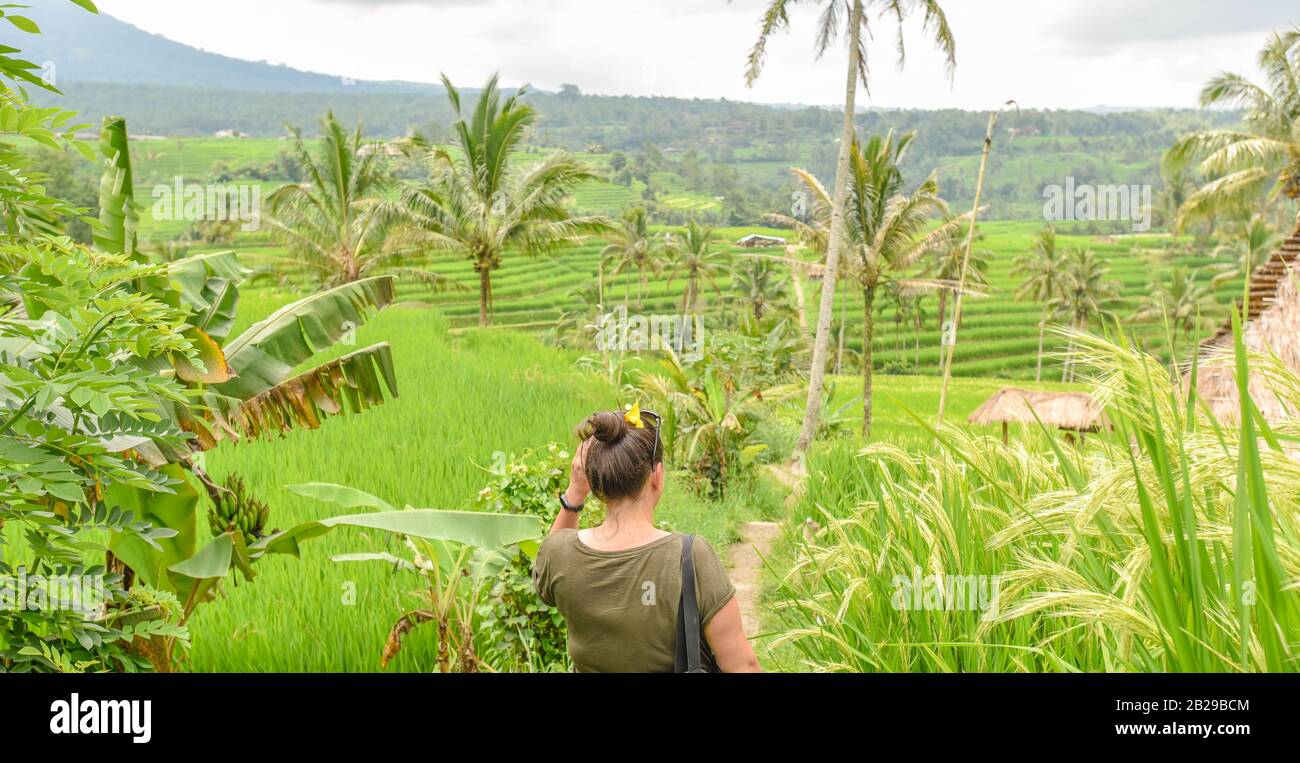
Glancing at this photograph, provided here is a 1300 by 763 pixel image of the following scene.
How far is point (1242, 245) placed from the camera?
5441 centimetres

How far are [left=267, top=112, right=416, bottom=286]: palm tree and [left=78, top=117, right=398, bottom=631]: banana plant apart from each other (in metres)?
19.3

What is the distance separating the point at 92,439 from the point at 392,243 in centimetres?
2239

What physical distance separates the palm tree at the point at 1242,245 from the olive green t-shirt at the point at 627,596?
42.2 meters

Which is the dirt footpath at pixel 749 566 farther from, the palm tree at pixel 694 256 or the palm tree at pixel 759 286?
the palm tree at pixel 694 256

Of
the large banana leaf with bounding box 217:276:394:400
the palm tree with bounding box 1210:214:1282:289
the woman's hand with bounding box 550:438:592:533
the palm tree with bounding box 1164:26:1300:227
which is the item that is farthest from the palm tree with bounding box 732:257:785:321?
the woman's hand with bounding box 550:438:592:533

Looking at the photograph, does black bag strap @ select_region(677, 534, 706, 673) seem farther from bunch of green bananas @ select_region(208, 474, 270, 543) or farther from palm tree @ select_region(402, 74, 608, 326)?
palm tree @ select_region(402, 74, 608, 326)

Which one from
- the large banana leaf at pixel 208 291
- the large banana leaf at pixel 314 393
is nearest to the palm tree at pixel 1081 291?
the large banana leaf at pixel 314 393

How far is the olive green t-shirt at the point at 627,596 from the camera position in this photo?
2.12m

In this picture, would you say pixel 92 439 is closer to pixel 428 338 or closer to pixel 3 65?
pixel 3 65

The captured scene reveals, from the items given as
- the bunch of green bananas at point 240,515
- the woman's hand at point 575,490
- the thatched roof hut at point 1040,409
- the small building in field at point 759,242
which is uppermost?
the small building in field at point 759,242

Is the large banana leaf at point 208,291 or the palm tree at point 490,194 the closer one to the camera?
the large banana leaf at point 208,291

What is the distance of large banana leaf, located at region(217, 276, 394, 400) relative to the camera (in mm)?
4223

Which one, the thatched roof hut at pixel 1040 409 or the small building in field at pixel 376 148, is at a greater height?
the small building in field at pixel 376 148

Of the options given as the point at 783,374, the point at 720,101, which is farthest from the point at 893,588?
the point at 720,101
